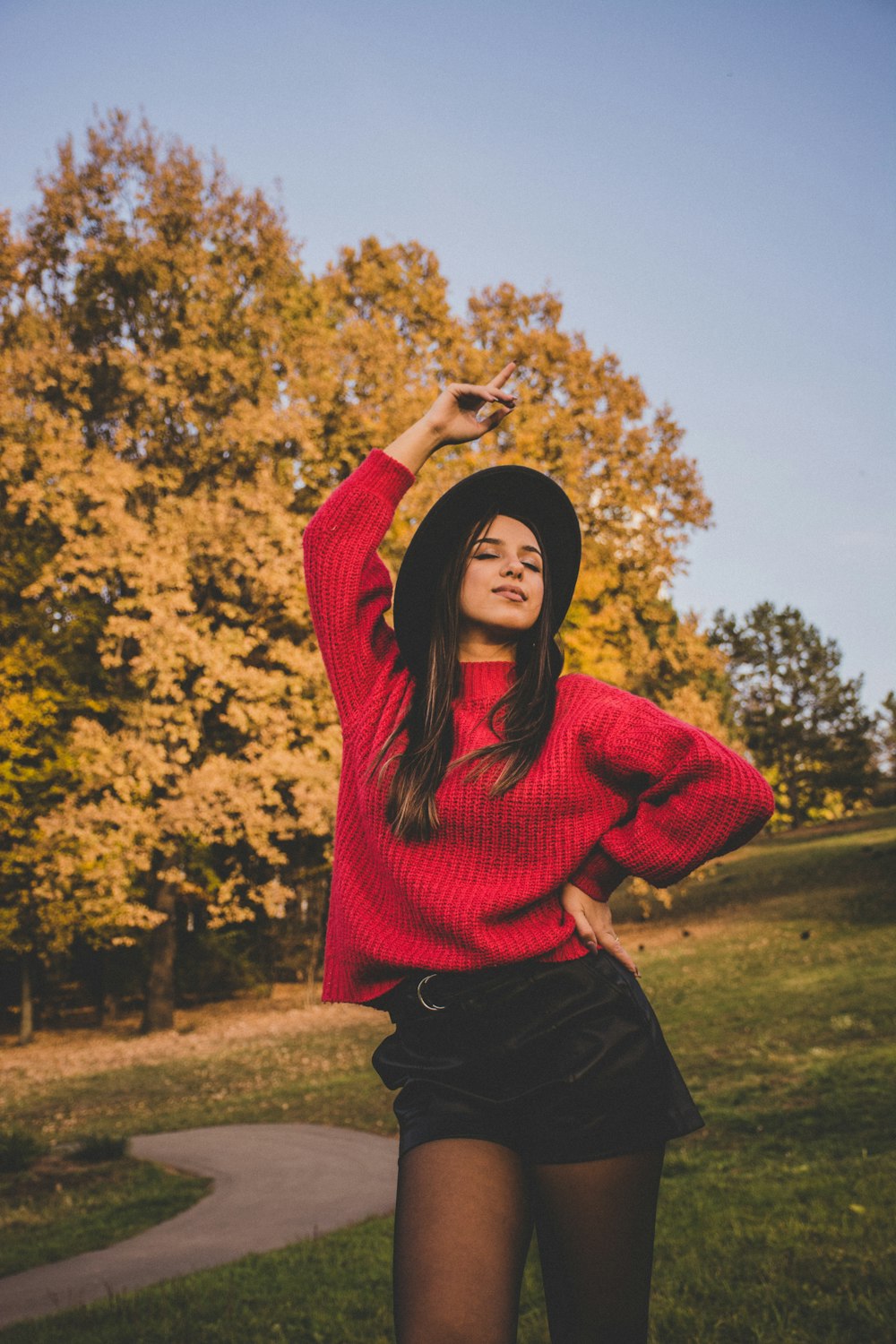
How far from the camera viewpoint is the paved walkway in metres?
4.95

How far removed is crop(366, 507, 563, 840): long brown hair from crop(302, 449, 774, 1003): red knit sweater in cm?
3

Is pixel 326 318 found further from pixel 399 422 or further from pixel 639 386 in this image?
pixel 639 386

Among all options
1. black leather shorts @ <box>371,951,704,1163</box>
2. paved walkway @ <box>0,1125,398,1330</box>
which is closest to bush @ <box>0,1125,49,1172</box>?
paved walkway @ <box>0,1125,398,1330</box>

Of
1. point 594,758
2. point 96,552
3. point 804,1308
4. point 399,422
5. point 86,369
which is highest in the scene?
point 86,369

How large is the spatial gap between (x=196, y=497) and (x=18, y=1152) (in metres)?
10.8

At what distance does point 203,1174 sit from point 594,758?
6.68 metres

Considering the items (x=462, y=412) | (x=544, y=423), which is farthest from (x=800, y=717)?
(x=462, y=412)

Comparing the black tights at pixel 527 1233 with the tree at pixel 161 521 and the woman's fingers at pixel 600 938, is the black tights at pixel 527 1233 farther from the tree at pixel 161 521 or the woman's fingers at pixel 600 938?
the tree at pixel 161 521

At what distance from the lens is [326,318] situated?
1830cm

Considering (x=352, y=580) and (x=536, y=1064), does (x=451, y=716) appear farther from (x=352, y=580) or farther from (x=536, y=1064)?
(x=536, y=1064)

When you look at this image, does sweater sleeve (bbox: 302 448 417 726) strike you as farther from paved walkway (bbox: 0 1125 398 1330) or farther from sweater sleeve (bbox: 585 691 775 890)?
paved walkway (bbox: 0 1125 398 1330)

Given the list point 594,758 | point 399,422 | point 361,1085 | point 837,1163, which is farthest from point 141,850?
point 594,758

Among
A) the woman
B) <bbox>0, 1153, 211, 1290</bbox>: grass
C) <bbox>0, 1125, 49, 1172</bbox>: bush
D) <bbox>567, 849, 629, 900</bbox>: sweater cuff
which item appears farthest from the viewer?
<bbox>0, 1125, 49, 1172</bbox>: bush

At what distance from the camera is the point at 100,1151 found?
26.1 ft
